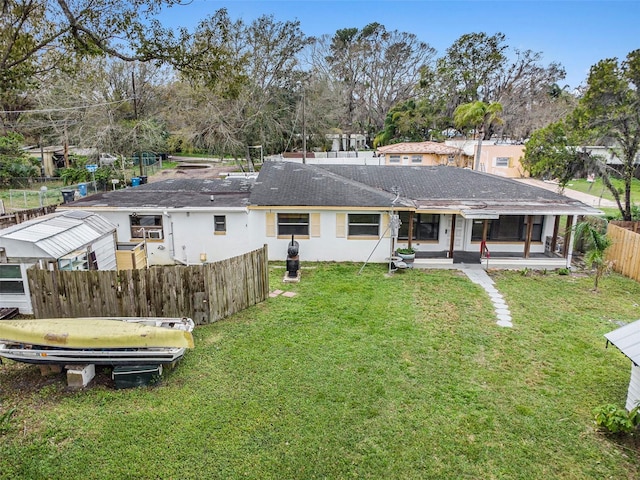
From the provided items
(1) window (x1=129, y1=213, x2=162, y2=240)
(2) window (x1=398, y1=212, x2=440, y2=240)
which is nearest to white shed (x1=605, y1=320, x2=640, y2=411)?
(2) window (x1=398, y1=212, x2=440, y2=240)

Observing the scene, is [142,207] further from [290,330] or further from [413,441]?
[413,441]

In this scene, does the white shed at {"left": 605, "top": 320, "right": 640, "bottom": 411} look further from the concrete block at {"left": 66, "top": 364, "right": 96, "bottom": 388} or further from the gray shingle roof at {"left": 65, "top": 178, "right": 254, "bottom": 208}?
the gray shingle roof at {"left": 65, "top": 178, "right": 254, "bottom": 208}

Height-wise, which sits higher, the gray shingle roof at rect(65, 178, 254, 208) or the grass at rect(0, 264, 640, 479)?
the gray shingle roof at rect(65, 178, 254, 208)

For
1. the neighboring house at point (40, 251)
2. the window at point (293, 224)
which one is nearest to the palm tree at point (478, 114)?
the window at point (293, 224)

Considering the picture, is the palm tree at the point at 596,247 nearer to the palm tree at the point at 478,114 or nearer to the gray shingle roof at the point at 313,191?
the gray shingle roof at the point at 313,191

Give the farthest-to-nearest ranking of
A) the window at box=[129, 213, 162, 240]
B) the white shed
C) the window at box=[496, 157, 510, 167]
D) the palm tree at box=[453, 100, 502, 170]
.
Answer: the window at box=[496, 157, 510, 167] → the palm tree at box=[453, 100, 502, 170] → the window at box=[129, 213, 162, 240] → the white shed

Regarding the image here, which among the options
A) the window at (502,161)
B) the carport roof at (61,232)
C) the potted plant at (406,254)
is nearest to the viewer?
the carport roof at (61,232)

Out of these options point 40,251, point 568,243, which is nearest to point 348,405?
point 40,251
